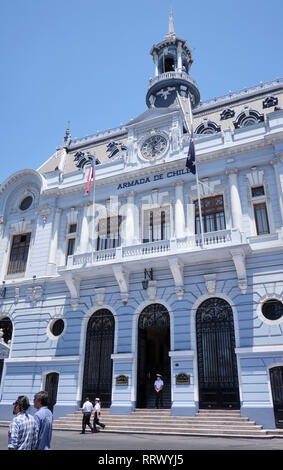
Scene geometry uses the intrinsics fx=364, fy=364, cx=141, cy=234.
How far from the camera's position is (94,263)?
905 inches

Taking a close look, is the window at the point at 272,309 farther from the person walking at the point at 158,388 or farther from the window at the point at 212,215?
the person walking at the point at 158,388

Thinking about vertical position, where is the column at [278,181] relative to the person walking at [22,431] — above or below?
above

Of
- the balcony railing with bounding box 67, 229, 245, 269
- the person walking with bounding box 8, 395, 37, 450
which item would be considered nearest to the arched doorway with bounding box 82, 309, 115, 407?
the balcony railing with bounding box 67, 229, 245, 269

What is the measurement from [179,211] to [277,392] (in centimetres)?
1151

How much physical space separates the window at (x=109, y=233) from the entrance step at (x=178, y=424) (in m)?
10.5

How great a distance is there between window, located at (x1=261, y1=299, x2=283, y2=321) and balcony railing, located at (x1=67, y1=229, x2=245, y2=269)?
11.6 ft

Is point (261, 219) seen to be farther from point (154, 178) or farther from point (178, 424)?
point (178, 424)

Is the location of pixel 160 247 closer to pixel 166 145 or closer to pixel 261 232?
pixel 261 232

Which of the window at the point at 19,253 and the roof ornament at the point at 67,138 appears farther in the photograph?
the roof ornament at the point at 67,138

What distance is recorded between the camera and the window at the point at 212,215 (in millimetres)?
22656

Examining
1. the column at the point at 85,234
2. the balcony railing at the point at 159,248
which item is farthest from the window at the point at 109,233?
the balcony railing at the point at 159,248

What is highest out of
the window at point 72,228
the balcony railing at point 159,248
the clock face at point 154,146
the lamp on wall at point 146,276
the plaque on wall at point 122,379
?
the clock face at point 154,146

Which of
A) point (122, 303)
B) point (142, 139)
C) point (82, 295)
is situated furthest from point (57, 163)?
point (122, 303)
